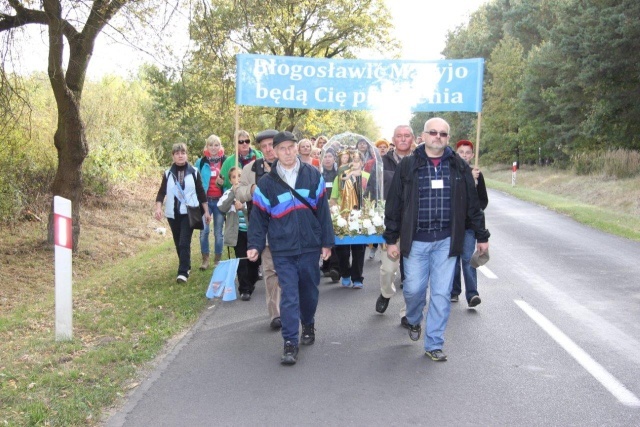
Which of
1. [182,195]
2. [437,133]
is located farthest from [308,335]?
[182,195]

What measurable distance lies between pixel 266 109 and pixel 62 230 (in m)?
22.4

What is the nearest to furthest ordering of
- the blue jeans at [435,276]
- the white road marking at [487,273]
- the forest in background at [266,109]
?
the blue jeans at [435,276] → the white road marking at [487,273] → the forest in background at [266,109]

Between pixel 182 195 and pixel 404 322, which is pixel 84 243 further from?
pixel 404 322

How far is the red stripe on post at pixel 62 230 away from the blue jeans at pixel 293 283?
2.04 meters

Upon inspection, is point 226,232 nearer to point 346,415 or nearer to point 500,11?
point 346,415

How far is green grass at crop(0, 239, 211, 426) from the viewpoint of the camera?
489cm

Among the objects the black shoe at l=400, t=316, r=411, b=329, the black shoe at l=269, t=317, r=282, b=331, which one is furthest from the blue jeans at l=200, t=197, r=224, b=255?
the black shoe at l=400, t=316, r=411, b=329

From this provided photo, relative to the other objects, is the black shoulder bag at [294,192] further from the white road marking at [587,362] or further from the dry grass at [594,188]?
the dry grass at [594,188]

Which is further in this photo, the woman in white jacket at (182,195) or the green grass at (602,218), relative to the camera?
the green grass at (602,218)

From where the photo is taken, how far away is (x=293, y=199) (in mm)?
6270

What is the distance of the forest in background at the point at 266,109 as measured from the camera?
38.8 feet

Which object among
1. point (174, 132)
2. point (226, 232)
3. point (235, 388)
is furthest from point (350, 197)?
point (174, 132)

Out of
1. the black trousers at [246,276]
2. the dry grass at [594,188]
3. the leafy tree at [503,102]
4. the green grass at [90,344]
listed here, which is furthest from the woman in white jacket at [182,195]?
the leafy tree at [503,102]

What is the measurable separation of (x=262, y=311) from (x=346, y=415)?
145 inches
